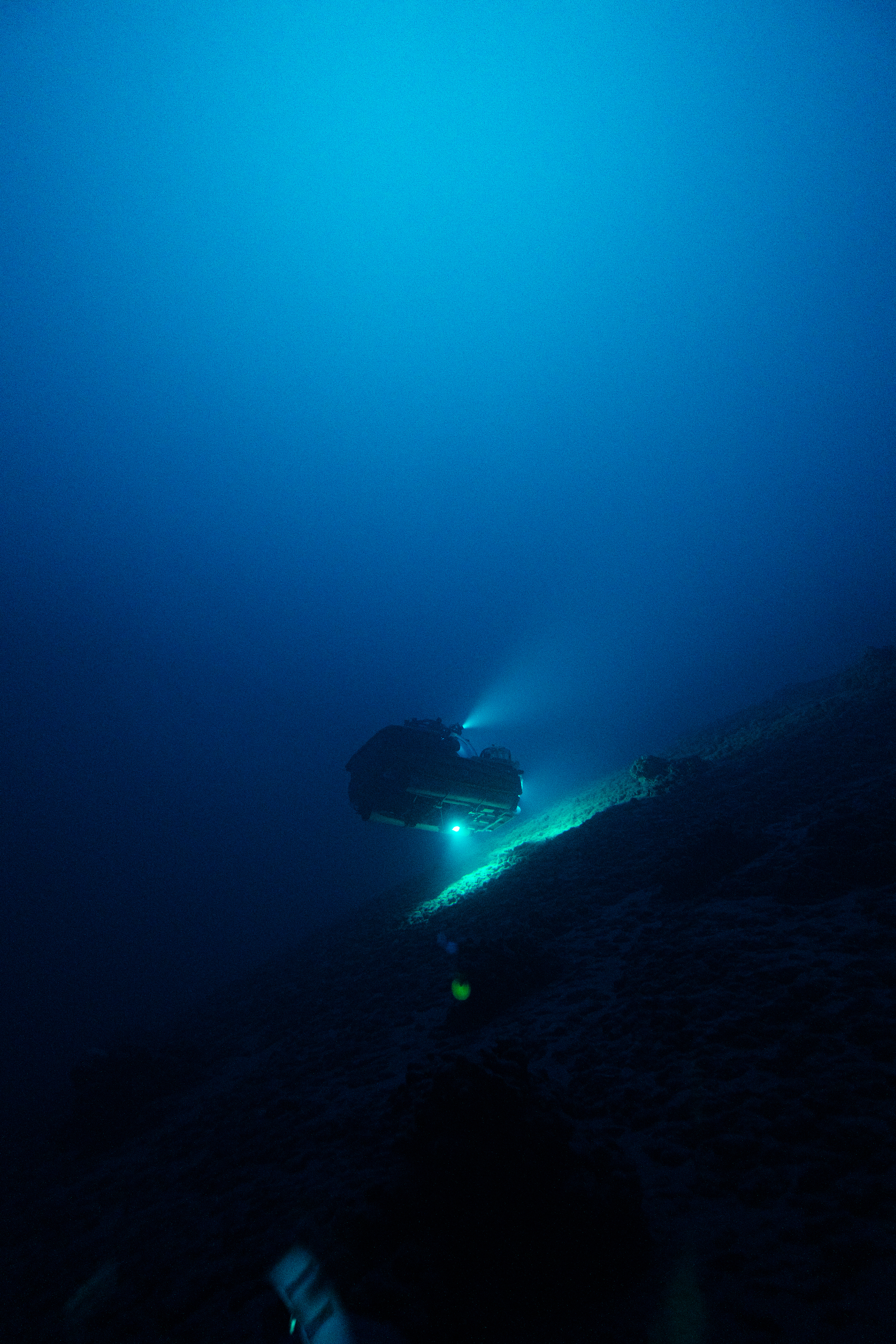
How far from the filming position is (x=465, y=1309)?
3.84m

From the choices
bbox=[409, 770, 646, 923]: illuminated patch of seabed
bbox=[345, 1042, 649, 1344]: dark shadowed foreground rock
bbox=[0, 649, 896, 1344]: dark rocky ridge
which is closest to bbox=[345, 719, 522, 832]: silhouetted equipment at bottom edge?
bbox=[409, 770, 646, 923]: illuminated patch of seabed

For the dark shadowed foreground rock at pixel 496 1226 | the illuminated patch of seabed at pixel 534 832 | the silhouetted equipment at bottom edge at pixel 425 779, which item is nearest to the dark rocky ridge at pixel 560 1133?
the dark shadowed foreground rock at pixel 496 1226

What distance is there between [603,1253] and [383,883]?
56965 mm

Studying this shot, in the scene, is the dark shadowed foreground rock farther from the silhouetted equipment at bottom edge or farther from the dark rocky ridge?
the silhouetted equipment at bottom edge

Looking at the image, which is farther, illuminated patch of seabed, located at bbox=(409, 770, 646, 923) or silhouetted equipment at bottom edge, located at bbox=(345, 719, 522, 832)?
silhouetted equipment at bottom edge, located at bbox=(345, 719, 522, 832)

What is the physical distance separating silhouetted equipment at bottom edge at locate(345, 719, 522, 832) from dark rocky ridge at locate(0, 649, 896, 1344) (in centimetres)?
686

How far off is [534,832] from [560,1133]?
22576mm

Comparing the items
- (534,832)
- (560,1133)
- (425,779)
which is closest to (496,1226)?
(560,1133)

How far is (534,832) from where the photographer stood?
87.2 feet

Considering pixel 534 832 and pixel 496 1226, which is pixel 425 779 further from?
pixel 496 1226

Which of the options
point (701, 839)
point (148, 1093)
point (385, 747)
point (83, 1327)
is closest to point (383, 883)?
point (385, 747)

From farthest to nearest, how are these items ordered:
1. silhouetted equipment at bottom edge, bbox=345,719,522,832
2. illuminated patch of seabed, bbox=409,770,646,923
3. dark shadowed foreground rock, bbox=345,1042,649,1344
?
silhouetted equipment at bottom edge, bbox=345,719,522,832 → illuminated patch of seabed, bbox=409,770,646,923 → dark shadowed foreground rock, bbox=345,1042,649,1344

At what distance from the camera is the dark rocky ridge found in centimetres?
387

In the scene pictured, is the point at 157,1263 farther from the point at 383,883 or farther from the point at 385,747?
the point at 383,883
